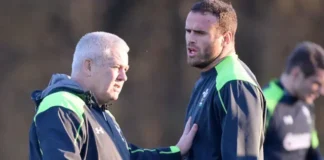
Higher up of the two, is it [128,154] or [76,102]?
[76,102]

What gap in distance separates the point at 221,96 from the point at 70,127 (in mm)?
943

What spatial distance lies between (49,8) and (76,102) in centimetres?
492

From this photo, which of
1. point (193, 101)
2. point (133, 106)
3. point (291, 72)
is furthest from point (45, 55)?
point (193, 101)

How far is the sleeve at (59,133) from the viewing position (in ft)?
17.6

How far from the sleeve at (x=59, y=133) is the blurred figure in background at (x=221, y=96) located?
848mm

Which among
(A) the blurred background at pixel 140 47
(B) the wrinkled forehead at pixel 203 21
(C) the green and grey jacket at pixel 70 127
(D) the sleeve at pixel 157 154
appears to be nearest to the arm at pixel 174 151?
(D) the sleeve at pixel 157 154

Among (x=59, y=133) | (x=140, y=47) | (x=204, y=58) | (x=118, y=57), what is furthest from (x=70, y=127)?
(x=140, y=47)

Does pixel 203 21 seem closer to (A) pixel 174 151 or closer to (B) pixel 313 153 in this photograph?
(A) pixel 174 151

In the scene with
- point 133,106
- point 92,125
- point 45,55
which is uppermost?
point 92,125

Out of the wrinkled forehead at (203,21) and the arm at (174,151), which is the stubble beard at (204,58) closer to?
the wrinkled forehead at (203,21)

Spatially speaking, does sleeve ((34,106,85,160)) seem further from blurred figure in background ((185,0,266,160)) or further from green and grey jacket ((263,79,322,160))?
green and grey jacket ((263,79,322,160))

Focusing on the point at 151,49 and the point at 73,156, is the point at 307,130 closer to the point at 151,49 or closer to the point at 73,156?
the point at 73,156

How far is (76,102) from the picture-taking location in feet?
18.3

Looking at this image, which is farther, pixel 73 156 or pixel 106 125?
pixel 106 125
